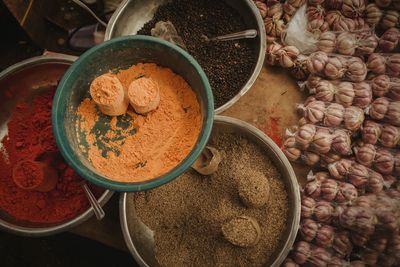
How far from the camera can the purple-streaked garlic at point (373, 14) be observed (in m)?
1.52

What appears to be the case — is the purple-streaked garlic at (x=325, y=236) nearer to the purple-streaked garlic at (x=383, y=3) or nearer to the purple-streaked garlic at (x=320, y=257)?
the purple-streaked garlic at (x=320, y=257)

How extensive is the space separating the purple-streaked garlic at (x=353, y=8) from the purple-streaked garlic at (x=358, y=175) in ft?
2.08

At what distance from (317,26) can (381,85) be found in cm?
36

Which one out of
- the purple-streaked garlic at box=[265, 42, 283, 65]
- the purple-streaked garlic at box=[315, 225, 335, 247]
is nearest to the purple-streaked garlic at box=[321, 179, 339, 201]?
the purple-streaked garlic at box=[315, 225, 335, 247]

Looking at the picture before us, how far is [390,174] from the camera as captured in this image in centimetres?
142

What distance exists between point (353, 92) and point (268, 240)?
671 millimetres

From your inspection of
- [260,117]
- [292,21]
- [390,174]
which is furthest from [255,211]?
[292,21]

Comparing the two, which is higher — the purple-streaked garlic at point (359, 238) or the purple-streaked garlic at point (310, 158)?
the purple-streaked garlic at point (310, 158)

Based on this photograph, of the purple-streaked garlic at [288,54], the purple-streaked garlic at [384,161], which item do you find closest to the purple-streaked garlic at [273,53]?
the purple-streaked garlic at [288,54]

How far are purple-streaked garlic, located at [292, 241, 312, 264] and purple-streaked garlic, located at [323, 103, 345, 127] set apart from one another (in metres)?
0.48

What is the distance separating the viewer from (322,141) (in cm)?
143

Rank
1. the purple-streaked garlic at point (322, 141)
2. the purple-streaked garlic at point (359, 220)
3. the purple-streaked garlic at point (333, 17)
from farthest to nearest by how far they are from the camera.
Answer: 1. the purple-streaked garlic at point (333, 17)
2. the purple-streaked garlic at point (322, 141)
3. the purple-streaked garlic at point (359, 220)

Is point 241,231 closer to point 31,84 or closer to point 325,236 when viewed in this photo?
point 325,236

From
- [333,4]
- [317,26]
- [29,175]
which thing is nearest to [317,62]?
[317,26]
